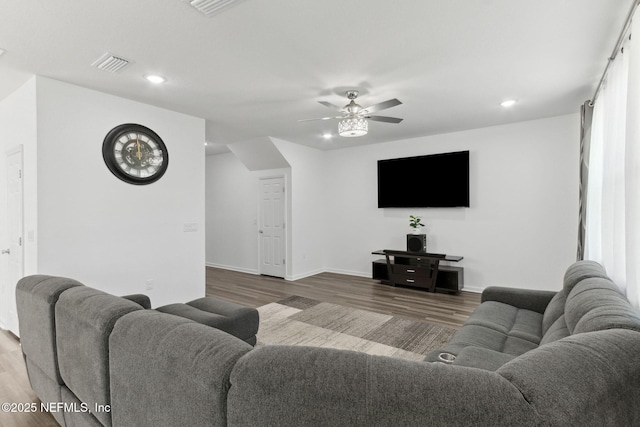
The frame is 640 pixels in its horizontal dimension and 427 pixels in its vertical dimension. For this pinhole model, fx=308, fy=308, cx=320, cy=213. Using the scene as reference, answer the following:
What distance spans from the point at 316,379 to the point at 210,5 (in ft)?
7.00

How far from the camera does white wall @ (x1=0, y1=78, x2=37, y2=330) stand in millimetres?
2969

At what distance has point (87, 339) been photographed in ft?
4.68

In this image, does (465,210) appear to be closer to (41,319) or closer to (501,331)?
(501,331)

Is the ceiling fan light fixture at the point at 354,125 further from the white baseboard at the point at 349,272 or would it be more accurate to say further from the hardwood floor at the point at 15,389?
the white baseboard at the point at 349,272

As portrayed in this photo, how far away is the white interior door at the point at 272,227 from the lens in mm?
6203

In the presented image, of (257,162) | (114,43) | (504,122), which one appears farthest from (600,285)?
(257,162)

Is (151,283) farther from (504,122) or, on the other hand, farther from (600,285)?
(504,122)

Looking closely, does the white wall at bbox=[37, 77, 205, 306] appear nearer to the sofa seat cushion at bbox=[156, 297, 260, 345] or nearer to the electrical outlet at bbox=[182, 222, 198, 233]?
the electrical outlet at bbox=[182, 222, 198, 233]

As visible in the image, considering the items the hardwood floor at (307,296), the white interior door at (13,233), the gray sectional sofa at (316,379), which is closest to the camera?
the gray sectional sofa at (316,379)

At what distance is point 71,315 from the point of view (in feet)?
5.09

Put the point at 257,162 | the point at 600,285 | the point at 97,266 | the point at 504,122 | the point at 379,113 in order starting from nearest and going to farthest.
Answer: the point at 600,285
the point at 97,266
the point at 379,113
the point at 504,122
the point at 257,162

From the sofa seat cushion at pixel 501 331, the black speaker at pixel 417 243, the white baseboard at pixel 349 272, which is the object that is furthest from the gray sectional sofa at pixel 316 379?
the white baseboard at pixel 349 272

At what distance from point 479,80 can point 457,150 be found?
2217 millimetres

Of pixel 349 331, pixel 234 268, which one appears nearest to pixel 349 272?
pixel 234 268
